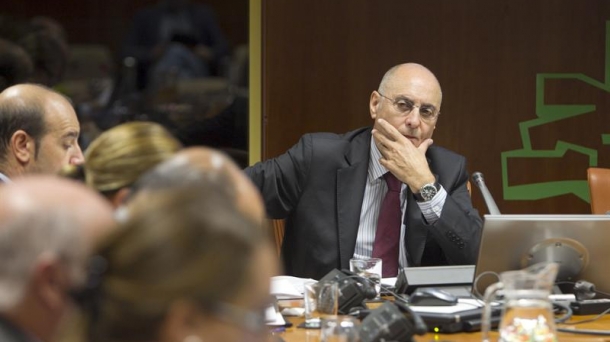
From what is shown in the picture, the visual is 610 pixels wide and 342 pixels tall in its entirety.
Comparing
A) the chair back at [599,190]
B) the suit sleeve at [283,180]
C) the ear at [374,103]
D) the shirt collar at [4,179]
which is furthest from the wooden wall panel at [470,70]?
the shirt collar at [4,179]

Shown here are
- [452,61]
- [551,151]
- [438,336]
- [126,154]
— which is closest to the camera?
[126,154]

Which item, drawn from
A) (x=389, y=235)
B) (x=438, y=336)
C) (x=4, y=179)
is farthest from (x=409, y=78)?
(x=4, y=179)

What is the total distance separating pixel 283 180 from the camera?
3457mm

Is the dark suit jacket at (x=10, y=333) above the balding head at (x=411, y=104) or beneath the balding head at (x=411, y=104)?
above

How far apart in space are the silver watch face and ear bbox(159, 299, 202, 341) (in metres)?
2.28

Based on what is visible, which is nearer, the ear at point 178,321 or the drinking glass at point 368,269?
the ear at point 178,321

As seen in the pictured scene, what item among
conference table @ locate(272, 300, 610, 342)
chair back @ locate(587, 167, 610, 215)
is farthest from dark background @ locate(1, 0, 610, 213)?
→ conference table @ locate(272, 300, 610, 342)

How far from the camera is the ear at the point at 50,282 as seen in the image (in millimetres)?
1188

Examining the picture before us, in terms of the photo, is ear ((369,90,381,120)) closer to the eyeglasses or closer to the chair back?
the eyeglasses

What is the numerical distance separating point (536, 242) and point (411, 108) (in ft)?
3.38

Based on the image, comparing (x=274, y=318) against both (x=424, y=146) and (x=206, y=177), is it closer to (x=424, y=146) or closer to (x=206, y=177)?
(x=424, y=146)

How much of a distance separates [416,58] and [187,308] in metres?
3.88

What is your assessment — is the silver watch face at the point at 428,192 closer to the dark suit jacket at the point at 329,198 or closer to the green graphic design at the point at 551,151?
the dark suit jacket at the point at 329,198

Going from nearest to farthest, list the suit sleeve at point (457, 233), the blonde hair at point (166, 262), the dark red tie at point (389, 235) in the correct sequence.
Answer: the blonde hair at point (166, 262)
the suit sleeve at point (457, 233)
the dark red tie at point (389, 235)
